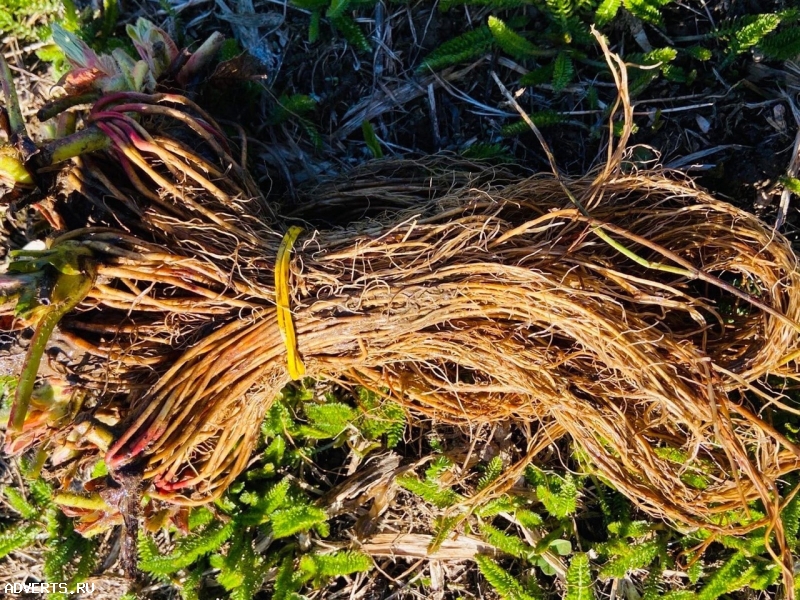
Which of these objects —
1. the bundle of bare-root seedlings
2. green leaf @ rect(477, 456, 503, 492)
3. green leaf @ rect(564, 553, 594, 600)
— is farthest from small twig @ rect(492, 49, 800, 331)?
green leaf @ rect(564, 553, 594, 600)

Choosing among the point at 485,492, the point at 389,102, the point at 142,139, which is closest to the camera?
the point at 142,139

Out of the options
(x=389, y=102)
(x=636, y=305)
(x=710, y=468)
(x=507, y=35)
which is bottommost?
(x=710, y=468)

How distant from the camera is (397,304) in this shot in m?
1.61

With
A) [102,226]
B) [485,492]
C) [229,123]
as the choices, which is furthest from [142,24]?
[485,492]

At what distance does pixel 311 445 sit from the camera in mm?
2162

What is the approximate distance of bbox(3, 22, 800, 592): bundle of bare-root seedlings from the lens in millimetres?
1585

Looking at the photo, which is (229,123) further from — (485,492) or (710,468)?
(710,468)

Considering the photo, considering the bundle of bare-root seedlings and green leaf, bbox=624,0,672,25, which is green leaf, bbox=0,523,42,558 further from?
green leaf, bbox=624,0,672,25

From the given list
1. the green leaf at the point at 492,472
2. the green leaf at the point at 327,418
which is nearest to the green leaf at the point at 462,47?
the green leaf at the point at 327,418

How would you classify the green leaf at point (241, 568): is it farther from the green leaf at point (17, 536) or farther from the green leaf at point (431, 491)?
the green leaf at point (17, 536)

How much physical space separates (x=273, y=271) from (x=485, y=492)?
0.97 metres

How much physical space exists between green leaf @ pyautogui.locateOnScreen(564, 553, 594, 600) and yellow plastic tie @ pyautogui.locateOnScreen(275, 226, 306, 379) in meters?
1.12

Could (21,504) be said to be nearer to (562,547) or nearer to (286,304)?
(286,304)

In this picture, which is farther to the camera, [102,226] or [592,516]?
[592,516]
